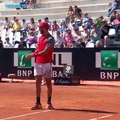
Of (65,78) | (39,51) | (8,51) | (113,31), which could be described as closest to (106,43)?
(113,31)

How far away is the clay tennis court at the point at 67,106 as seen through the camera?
9.92m

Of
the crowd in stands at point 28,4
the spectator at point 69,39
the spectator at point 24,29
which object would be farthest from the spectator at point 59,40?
the crowd in stands at point 28,4

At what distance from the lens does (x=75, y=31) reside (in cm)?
2297

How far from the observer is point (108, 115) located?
1009 centimetres

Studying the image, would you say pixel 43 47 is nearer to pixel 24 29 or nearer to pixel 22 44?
pixel 22 44

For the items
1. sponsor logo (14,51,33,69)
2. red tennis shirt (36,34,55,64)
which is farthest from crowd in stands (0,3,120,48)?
red tennis shirt (36,34,55,64)

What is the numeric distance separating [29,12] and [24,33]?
4421mm

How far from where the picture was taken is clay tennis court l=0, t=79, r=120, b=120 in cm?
992

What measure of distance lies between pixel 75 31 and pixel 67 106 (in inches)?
456

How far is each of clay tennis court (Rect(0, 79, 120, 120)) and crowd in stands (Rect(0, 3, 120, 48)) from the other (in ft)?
19.2

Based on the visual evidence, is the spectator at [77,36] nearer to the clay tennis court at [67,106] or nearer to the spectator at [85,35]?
the spectator at [85,35]

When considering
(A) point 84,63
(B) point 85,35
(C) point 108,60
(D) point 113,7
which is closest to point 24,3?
(D) point 113,7

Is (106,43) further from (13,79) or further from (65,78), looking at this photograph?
(13,79)

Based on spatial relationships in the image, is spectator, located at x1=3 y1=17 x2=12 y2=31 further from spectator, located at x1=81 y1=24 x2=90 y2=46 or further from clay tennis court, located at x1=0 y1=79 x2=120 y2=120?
clay tennis court, located at x1=0 y1=79 x2=120 y2=120
